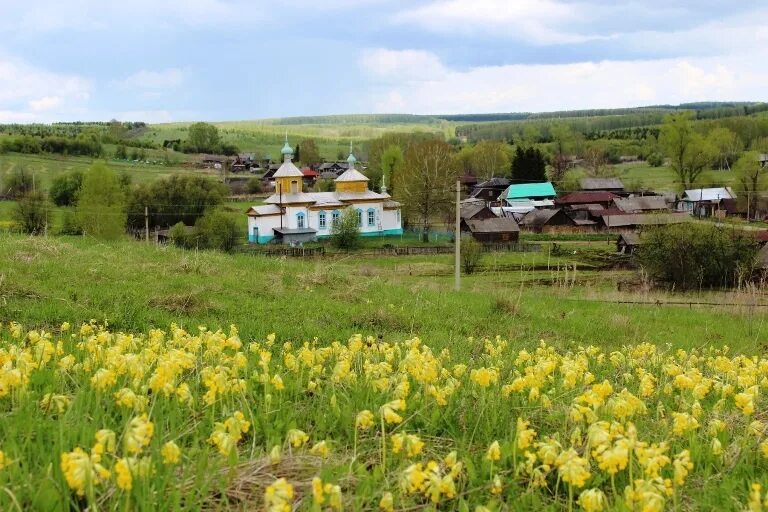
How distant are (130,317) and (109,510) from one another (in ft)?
28.4

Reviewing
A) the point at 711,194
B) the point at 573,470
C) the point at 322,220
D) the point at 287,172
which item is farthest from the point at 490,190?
the point at 573,470

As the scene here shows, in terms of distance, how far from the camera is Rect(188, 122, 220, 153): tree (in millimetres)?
161875

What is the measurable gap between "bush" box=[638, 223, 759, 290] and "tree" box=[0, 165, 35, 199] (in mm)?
71915

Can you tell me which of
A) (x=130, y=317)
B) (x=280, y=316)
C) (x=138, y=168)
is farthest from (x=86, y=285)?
(x=138, y=168)

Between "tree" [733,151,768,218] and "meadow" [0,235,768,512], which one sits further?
"tree" [733,151,768,218]

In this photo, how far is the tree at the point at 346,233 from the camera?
65625mm

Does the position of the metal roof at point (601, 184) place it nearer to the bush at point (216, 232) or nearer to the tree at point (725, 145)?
the tree at point (725, 145)

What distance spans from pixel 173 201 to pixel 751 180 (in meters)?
71.4

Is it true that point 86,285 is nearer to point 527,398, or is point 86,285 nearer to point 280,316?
point 280,316

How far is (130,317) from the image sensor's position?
1110 cm

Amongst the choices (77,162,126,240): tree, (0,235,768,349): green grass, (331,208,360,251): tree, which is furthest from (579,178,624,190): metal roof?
(0,235,768,349): green grass

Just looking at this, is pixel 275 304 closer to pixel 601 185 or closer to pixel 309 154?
pixel 601 185

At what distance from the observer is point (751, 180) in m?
92.9

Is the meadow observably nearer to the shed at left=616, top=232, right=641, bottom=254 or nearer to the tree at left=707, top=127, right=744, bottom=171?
the shed at left=616, top=232, right=641, bottom=254
